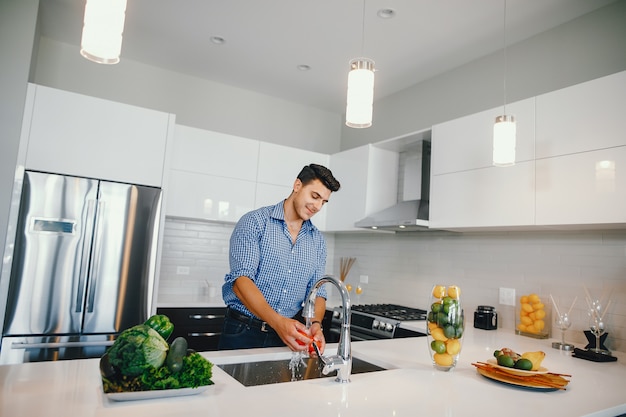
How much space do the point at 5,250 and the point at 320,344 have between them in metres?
2.13

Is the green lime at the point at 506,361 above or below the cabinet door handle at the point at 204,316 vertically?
above

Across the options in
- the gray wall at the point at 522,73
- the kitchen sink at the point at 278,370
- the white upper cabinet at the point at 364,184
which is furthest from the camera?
the white upper cabinet at the point at 364,184

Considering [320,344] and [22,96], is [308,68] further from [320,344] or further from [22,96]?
[320,344]

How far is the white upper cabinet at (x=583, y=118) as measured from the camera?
210cm

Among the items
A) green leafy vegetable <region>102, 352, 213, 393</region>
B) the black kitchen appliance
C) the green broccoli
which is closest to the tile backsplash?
the black kitchen appliance

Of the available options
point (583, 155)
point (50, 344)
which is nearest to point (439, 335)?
point (583, 155)

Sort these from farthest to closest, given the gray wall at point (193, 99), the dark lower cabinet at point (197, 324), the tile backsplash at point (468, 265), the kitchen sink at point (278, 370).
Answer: the gray wall at point (193, 99) → the dark lower cabinet at point (197, 324) → the tile backsplash at point (468, 265) → the kitchen sink at point (278, 370)

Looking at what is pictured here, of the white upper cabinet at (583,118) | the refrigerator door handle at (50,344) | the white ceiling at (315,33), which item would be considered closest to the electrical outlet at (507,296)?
the white upper cabinet at (583,118)

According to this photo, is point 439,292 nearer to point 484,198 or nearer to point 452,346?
point 452,346

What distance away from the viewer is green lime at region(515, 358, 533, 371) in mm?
1449

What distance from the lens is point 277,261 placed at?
2123mm

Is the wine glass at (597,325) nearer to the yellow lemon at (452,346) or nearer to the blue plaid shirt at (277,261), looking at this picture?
the yellow lemon at (452,346)

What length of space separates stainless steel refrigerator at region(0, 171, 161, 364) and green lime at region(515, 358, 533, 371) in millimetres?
2344

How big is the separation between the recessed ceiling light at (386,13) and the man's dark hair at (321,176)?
4.26 feet
